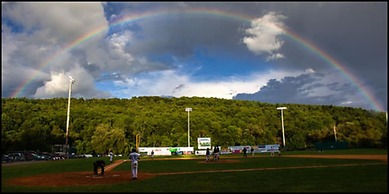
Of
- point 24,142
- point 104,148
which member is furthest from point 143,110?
point 24,142

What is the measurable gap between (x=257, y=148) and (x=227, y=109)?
45.1 meters

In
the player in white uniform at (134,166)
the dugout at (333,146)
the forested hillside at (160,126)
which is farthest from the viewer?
the forested hillside at (160,126)

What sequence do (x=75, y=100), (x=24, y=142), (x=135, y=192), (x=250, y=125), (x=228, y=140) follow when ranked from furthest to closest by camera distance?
(x=75, y=100) < (x=250, y=125) < (x=228, y=140) < (x=24, y=142) < (x=135, y=192)

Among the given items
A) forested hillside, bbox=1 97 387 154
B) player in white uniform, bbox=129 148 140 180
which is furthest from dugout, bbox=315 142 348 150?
player in white uniform, bbox=129 148 140 180

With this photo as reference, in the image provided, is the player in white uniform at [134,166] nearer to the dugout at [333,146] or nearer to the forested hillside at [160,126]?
the forested hillside at [160,126]

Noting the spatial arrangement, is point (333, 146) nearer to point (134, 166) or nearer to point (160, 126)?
point (160, 126)

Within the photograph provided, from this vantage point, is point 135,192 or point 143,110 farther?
point 143,110

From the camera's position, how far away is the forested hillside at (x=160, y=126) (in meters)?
88.8

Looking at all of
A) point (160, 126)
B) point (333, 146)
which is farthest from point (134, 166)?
point (160, 126)

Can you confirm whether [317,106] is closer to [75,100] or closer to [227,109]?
[227,109]

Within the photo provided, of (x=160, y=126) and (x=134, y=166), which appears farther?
(x=160, y=126)

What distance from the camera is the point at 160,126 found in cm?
10969

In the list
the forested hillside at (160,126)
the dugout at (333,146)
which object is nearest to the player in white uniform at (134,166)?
the forested hillside at (160,126)

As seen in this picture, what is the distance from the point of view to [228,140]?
107812 mm
